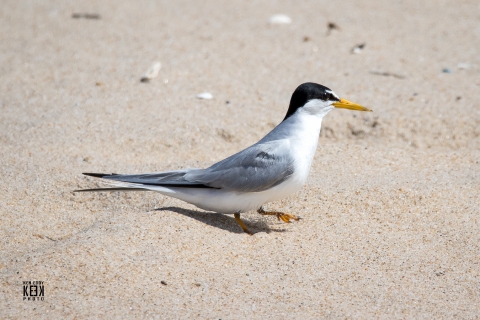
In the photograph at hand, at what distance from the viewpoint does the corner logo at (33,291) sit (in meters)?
3.43

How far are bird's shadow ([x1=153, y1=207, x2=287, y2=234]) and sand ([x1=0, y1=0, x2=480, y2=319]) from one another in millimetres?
25

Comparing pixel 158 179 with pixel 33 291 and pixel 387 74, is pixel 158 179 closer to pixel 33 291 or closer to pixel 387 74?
pixel 33 291

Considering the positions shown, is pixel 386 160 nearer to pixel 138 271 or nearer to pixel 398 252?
pixel 398 252

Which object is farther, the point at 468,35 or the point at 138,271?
the point at 468,35

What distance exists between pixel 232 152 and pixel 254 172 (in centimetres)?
145

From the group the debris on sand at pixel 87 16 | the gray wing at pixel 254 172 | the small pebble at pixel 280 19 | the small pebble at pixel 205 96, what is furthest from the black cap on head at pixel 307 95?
the debris on sand at pixel 87 16

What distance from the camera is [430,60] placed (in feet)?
24.6

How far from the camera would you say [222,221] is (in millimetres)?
4484

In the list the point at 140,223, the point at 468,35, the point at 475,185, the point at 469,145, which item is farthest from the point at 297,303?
the point at 468,35

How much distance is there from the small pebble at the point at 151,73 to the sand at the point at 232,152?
8cm

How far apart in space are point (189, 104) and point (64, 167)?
5.54 feet

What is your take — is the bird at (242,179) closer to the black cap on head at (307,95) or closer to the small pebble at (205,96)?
the black cap on head at (307,95)

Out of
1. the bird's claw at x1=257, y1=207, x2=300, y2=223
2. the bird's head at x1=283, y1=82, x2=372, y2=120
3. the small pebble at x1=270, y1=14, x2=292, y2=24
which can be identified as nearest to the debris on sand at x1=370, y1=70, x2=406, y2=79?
the small pebble at x1=270, y1=14, x2=292, y2=24

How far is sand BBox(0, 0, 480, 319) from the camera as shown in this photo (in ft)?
11.8
